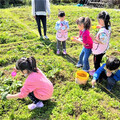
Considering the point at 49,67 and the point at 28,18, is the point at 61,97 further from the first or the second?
the point at 28,18

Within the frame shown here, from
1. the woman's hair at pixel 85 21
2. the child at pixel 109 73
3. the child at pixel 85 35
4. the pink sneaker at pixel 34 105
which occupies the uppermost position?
the woman's hair at pixel 85 21

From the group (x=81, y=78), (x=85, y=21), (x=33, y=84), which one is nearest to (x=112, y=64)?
(x=81, y=78)

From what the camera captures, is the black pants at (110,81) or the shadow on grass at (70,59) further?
the shadow on grass at (70,59)

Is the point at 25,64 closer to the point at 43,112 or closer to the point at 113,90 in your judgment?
the point at 43,112

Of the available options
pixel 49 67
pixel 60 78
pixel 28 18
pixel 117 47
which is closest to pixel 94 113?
pixel 60 78

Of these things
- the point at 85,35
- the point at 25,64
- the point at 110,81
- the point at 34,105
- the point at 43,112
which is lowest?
the point at 43,112

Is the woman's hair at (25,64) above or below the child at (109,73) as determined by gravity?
above

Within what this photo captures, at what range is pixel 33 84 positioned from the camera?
2.41 meters

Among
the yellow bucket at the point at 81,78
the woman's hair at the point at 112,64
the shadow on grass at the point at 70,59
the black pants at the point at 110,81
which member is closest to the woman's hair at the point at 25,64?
the yellow bucket at the point at 81,78

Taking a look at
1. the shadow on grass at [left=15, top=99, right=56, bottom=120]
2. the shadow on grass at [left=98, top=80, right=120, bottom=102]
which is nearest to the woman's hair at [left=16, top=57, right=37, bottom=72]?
the shadow on grass at [left=15, top=99, right=56, bottom=120]

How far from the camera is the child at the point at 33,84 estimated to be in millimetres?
2283

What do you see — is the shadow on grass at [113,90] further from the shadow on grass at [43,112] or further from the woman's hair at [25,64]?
the woman's hair at [25,64]

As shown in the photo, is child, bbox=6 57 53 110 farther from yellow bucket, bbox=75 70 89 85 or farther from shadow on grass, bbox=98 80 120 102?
shadow on grass, bbox=98 80 120 102

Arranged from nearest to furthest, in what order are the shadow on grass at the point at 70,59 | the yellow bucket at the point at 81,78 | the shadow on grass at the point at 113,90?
the shadow on grass at the point at 113,90
the yellow bucket at the point at 81,78
the shadow on grass at the point at 70,59
